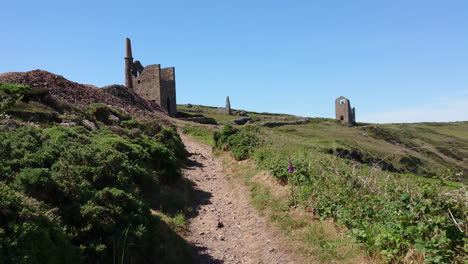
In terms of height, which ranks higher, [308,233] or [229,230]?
[308,233]

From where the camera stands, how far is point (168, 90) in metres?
40.3

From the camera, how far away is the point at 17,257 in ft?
10.3

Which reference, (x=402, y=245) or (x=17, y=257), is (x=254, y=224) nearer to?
(x=402, y=245)

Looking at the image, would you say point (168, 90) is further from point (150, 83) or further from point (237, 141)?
point (237, 141)

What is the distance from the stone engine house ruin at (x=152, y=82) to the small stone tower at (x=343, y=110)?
41.7 metres

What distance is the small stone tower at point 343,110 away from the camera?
68.3 meters

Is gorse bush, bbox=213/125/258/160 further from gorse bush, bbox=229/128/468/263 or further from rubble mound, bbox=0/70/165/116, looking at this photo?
rubble mound, bbox=0/70/165/116

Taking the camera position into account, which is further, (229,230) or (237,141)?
(237,141)

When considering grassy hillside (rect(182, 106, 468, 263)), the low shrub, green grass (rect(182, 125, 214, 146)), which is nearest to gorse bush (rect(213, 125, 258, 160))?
grassy hillside (rect(182, 106, 468, 263))

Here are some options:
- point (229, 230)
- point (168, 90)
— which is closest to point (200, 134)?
point (229, 230)

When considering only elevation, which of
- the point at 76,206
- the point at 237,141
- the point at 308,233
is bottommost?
the point at 308,233

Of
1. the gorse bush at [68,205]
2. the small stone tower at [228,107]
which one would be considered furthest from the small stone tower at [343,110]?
the gorse bush at [68,205]

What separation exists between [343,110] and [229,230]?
6713 centimetres

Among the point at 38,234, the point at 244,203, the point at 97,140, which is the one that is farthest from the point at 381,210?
the point at 97,140
